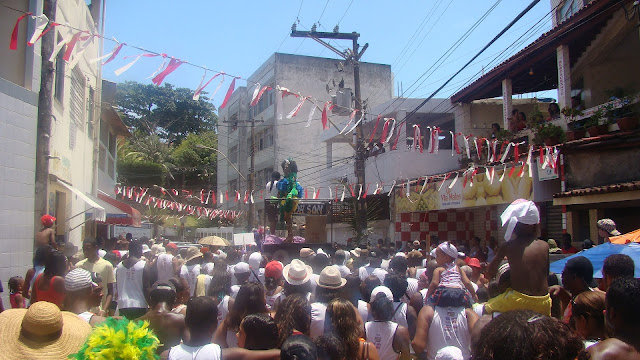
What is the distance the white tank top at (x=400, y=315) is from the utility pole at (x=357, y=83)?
12294mm

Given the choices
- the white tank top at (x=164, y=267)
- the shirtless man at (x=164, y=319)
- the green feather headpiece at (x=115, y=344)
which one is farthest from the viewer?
the white tank top at (x=164, y=267)

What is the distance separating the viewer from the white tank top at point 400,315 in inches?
197

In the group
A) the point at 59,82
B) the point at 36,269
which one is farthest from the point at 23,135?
the point at 59,82

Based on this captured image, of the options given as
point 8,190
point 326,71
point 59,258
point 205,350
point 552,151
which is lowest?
point 205,350

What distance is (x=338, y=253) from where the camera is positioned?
316 inches

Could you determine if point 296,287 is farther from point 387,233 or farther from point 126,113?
point 126,113

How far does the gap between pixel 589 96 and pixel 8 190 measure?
14.4 meters

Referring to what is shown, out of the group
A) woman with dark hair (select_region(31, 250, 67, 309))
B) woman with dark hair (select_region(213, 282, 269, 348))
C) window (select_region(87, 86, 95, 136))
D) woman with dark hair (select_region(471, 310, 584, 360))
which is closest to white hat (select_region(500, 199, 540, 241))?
woman with dark hair (select_region(213, 282, 269, 348))

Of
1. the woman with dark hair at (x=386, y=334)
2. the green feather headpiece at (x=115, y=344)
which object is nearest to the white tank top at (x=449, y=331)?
the woman with dark hair at (x=386, y=334)

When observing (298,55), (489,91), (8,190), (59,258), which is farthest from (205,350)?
(298,55)

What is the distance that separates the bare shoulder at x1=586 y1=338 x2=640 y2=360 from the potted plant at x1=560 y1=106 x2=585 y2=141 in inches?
431

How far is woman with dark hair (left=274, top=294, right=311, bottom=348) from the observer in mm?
4270

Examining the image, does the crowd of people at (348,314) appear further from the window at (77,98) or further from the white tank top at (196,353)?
→ the window at (77,98)

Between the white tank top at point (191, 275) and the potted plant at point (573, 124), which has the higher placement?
the potted plant at point (573, 124)
